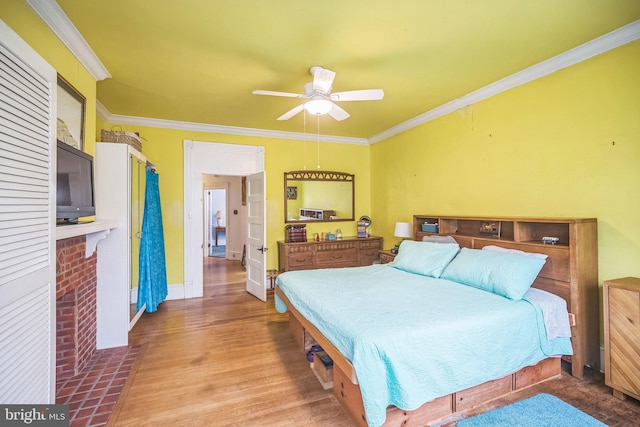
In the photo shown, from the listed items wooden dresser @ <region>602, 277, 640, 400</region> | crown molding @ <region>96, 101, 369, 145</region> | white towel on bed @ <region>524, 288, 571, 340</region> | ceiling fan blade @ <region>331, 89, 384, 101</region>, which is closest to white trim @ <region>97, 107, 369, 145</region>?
crown molding @ <region>96, 101, 369, 145</region>

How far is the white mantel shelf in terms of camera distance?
6.48 feet

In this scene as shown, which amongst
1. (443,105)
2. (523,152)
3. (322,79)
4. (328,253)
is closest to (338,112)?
(322,79)

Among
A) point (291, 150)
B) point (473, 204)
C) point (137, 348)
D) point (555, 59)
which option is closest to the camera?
point (555, 59)

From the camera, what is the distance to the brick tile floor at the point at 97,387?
1.90 m

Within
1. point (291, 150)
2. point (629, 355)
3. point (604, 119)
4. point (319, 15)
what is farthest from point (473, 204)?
point (291, 150)

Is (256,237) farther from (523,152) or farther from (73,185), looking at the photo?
(523,152)

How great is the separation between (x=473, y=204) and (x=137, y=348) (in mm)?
3961

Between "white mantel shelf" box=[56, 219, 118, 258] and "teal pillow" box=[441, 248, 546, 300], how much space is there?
3098mm

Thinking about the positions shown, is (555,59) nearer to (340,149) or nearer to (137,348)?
(340,149)

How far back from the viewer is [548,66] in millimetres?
2654

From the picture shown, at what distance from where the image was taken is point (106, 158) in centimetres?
287

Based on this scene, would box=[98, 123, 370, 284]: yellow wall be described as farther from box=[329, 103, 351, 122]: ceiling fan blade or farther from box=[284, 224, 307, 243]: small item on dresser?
box=[329, 103, 351, 122]: ceiling fan blade

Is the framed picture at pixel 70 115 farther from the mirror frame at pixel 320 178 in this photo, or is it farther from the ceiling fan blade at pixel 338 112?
the mirror frame at pixel 320 178

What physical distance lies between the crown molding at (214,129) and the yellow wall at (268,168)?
0.07 metres
